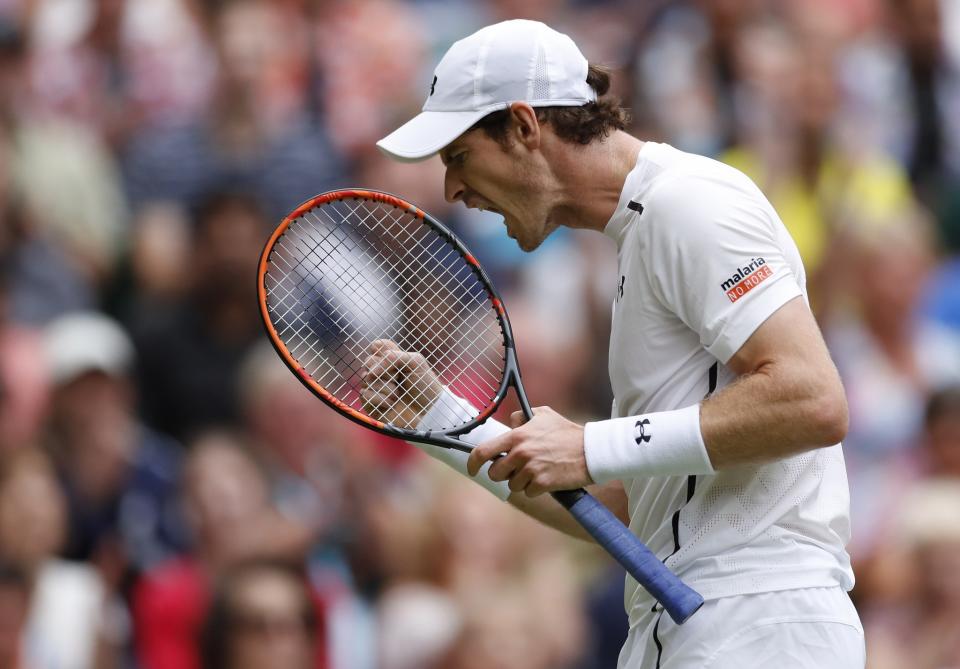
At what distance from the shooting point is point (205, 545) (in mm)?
6844

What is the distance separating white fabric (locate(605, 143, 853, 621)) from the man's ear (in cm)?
23

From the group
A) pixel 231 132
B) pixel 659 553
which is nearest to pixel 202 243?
pixel 231 132

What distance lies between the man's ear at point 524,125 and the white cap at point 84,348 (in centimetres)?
387

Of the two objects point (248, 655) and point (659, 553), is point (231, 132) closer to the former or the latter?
point (248, 655)

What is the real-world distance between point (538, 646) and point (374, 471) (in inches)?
46.6

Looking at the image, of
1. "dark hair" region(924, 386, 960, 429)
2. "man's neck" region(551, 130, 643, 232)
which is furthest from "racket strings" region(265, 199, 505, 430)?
"dark hair" region(924, 386, 960, 429)

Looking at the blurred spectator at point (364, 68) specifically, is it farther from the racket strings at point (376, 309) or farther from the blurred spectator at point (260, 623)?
the blurred spectator at point (260, 623)

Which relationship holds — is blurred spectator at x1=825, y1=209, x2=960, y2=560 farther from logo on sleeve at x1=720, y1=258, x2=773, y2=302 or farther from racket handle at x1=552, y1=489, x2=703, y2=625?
logo on sleeve at x1=720, y1=258, x2=773, y2=302

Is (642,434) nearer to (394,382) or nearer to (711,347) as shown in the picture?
(711,347)

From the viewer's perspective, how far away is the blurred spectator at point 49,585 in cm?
645

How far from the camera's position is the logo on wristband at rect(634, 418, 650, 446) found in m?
3.49

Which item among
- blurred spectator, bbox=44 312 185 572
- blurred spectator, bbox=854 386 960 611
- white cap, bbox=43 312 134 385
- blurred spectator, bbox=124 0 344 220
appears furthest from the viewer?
blurred spectator, bbox=124 0 344 220

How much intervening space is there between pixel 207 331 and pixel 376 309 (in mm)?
2501

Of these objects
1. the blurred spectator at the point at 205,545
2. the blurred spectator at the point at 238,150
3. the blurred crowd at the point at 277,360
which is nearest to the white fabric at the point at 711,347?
the blurred crowd at the point at 277,360
